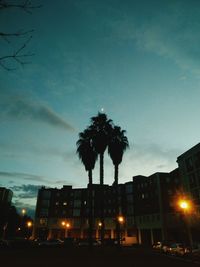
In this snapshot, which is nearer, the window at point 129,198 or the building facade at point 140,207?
the building facade at point 140,207

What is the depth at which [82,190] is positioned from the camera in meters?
97.9

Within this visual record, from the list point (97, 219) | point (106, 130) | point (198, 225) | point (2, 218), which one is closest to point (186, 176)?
point (198, 225)

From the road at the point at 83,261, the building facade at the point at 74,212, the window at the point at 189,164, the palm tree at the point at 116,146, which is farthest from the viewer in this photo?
the building facade at the point at 74,212

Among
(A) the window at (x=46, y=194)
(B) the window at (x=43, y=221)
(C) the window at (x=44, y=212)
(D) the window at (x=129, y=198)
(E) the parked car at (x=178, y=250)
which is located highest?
(A) the window at (x=46, y=194)

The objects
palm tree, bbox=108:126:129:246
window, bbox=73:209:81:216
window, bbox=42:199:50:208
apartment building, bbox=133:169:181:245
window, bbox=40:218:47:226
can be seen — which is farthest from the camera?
window, bbox=42:199:50:208

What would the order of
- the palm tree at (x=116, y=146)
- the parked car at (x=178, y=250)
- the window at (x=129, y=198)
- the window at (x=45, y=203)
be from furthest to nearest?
1. the window at (x=45, y=203)
2. the window at (x=129, y=198)
3. the palm tree at (x=116, y=146)
4. the parked car at (x=178, y=250)

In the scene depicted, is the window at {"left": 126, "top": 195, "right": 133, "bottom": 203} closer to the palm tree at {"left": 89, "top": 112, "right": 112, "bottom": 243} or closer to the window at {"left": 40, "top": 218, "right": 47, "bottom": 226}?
the window at {"left": 40, "top": 218, "right": 47, "bottom": 226}

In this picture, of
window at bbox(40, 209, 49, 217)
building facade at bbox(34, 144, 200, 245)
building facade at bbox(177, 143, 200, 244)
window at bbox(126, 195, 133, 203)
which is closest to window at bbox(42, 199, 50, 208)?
building facade at bbox(34, 144, 200, 245)

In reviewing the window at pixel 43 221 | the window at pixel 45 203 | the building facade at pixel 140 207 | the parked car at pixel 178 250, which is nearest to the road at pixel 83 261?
the parked car at pixel 178 250

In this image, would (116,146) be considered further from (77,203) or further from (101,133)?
(77,203)

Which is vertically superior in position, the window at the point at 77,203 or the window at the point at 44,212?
the window at the point at 77,203

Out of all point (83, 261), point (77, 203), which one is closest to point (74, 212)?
point (77, 203)

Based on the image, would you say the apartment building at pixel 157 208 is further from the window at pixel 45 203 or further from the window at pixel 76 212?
the window at pixel 45 203

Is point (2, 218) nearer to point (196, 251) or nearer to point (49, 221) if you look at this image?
point (49, 221)
